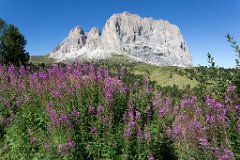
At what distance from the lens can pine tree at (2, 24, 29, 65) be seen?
72.2 meters

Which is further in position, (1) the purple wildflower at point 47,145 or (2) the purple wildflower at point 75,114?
(2) the purple wildflower at point 75,114

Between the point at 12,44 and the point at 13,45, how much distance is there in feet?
1.60

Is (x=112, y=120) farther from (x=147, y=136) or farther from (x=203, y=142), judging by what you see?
(x=203, y=142)

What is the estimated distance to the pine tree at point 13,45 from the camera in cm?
7219

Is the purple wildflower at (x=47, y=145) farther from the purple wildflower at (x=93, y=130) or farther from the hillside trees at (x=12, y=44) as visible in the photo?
the hillside trees at (x=12, y=44)

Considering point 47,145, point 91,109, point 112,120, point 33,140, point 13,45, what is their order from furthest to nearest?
point 13,45 < point 33,140 < point 91,109 < point 112,120 < point 47,145

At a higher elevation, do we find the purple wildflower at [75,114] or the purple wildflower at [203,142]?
the purple wildflower at [203,142]

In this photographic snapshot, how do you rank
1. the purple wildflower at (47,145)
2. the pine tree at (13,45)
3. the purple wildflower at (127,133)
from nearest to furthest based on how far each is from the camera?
the purple wildflower at (127,133)
the purple wildflower at (47,145)
the pine tree at (13,45)

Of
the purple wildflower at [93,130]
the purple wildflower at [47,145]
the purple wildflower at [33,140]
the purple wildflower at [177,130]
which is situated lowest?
the purple wildflower at [33,140]

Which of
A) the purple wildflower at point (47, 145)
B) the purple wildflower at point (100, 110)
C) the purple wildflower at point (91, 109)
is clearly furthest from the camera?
the purple wildflower at point (91, 109)

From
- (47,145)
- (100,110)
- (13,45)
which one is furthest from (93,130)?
(13,45)

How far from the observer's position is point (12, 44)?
7306 cm

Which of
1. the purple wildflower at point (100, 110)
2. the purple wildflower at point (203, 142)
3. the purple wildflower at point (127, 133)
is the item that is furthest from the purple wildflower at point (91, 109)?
the purple wildflower at point (203, 142)

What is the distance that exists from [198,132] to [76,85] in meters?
5.18
